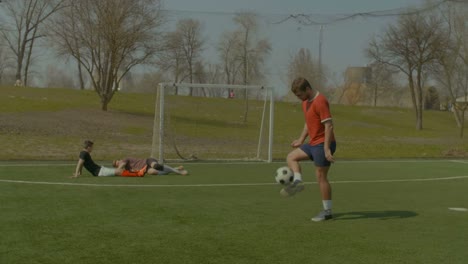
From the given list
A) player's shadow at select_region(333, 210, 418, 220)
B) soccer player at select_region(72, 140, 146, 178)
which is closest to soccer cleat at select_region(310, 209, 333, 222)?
player's shadow at select_region(333, 210, 418, 220)

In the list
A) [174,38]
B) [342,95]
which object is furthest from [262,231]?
[342,95]

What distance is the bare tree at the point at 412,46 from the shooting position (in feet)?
161

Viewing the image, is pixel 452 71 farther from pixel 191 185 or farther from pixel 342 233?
pixel 342 233

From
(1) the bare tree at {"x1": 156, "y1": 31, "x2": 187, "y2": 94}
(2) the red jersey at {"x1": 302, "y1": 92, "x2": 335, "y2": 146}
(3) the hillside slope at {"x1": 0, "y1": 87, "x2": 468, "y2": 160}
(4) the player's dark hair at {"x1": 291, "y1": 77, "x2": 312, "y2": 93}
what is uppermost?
(1) the bare tree at {"x1": 156, "y1": 31, "x2": 187, "y2": 94}

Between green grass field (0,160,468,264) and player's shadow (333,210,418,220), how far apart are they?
0.05 feet

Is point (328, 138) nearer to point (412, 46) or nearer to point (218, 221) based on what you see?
point (218, 221)

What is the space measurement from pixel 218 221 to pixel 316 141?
1814 millimetres

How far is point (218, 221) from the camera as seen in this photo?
27.2 feet

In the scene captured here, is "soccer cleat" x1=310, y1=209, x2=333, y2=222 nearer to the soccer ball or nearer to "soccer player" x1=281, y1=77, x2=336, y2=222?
"soccer player" x1=281, y1=77, x2=336, y2=222

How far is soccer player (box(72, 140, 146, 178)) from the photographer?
1336cm

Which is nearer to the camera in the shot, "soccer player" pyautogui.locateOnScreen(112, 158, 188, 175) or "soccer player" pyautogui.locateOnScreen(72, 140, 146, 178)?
"soccer player" pyautogui.locateOnScreen(72, 140, 146, 178)

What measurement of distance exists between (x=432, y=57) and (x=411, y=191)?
41.9 meters

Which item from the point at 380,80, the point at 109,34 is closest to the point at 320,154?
the point at 109,34

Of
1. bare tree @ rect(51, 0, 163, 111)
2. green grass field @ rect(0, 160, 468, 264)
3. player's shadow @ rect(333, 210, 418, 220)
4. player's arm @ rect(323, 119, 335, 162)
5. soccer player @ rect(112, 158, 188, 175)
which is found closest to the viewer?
green grass field @ rect(0, 160, 468, 264)
